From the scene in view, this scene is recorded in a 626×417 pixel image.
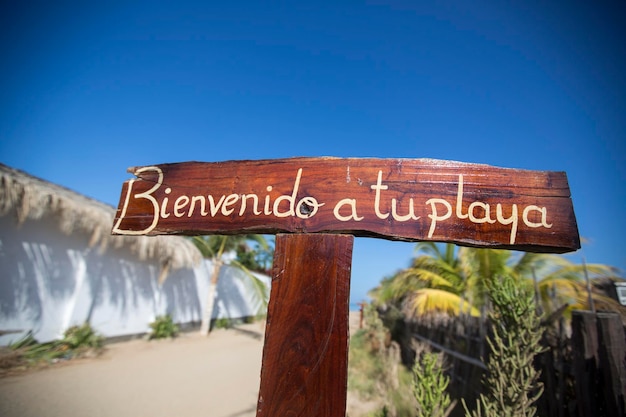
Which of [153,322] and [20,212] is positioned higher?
[20,212]

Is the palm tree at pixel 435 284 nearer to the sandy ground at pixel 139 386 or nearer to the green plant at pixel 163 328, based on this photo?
the sandy ground at pixel 139 386

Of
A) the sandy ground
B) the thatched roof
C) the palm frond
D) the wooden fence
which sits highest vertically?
the thatched roof

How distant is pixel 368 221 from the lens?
907 millimetres

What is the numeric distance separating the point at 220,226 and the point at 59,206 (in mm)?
7214

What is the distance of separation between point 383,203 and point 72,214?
7.82m

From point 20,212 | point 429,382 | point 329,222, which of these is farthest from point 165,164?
point 20,212

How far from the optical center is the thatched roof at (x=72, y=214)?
17.4 ft

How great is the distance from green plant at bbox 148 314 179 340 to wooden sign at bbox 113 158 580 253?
29.6 feet

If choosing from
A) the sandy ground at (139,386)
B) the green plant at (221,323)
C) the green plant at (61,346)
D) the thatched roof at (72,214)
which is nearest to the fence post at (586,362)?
the sandy ground at (139,386)

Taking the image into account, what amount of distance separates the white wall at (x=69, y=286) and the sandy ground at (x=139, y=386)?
97 centimetres

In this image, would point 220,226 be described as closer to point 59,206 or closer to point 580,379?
point 580,379

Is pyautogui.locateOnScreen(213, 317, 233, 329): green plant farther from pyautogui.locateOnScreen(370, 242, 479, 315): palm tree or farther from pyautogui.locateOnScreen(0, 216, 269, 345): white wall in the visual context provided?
pyautogui.locateOnScreen(370, 242, 479, 315): palm tree

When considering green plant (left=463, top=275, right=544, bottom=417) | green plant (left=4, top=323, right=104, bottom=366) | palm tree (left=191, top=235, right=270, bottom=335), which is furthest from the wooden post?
palm tree (left=191, top=235, right=270, bottom=335)

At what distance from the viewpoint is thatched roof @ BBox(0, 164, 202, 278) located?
5.30 meters
